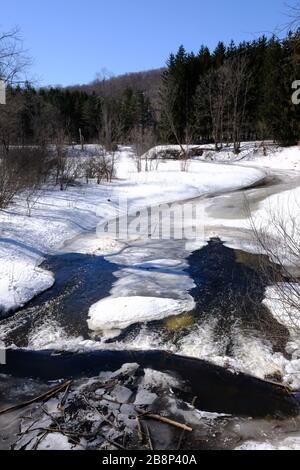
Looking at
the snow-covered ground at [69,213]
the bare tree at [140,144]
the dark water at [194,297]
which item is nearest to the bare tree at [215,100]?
the bare tree at [140,144]

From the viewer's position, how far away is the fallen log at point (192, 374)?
430 cm

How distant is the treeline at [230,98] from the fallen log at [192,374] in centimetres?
2900

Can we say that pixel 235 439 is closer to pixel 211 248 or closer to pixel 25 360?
pixel 25 360

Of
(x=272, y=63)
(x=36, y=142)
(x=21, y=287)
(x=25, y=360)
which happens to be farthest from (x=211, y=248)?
(x=272, y=63)

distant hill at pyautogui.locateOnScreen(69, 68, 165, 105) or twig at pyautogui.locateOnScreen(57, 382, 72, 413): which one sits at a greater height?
distant hill at pyautogui.locateOnScreen(69, 68, 165, 105)

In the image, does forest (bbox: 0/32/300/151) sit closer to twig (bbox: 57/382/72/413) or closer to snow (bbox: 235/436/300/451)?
twig (bbox: 57/382/72/413)

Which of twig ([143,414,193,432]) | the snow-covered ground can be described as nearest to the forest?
the snow-covered ground

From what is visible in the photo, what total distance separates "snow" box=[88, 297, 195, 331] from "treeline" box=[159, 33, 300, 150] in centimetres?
2734

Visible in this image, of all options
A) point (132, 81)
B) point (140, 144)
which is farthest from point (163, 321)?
point (132, 81)

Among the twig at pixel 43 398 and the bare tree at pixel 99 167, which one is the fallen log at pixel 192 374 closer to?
the twig at pixel 43 398

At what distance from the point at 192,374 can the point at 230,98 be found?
36.9 metres

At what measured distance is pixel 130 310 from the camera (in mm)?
6539

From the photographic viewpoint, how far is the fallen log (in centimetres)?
430

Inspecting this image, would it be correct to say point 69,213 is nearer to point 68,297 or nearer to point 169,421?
point 68,297
